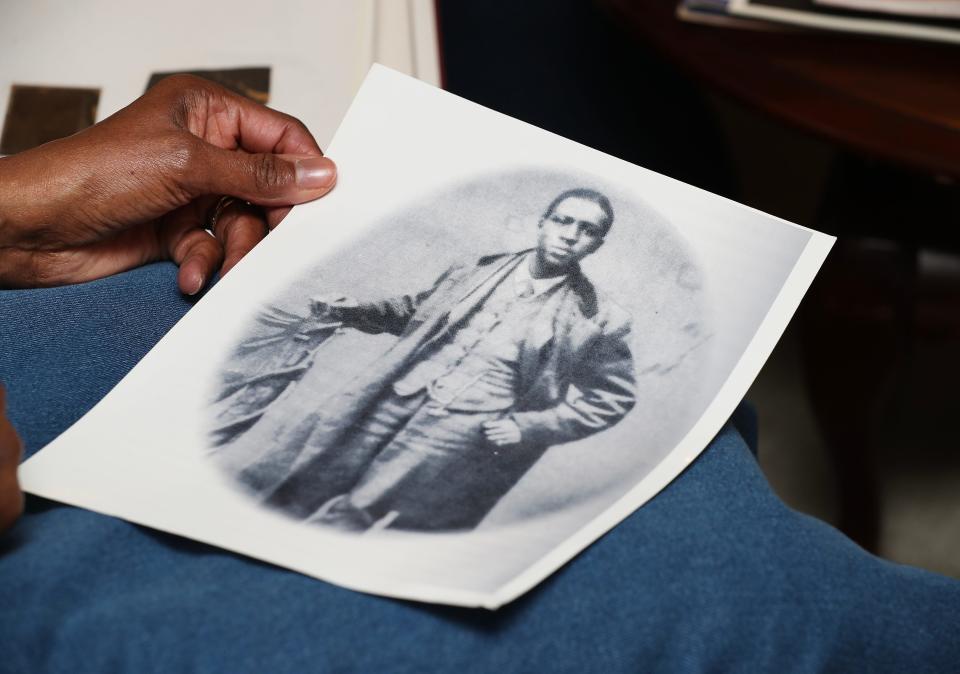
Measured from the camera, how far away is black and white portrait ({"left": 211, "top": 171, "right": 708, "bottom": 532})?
481 mm

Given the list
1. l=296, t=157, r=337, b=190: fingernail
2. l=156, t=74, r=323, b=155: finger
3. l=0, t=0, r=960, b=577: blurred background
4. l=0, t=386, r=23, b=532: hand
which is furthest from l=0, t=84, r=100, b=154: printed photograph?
l=0, t=386, r=23, b=532: hand

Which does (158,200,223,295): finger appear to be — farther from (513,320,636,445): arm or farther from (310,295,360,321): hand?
(513,320,636,445): arm

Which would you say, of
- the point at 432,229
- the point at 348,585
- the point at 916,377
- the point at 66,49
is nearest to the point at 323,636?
the point at 348,585

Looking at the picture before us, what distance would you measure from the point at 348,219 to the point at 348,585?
27cm

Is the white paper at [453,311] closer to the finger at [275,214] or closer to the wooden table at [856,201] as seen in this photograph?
the finger at [275,214]

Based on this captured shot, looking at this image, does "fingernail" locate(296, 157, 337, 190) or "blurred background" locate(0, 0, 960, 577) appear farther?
"blurred background" locate(0, 0, 960, 577)

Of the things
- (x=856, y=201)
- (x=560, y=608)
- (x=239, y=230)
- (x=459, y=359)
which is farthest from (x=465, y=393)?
(x=856, y=201)

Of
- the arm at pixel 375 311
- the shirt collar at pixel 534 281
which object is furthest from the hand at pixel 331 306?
the shirt collar at pixel 534 281

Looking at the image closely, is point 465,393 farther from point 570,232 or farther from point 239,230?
point 239,230

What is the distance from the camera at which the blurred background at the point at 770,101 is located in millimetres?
754

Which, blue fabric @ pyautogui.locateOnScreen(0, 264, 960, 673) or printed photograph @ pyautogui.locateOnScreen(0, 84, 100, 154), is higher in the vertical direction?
printed photograph @ pyautogui.locateOnScreen(0, 84, 100, 154)

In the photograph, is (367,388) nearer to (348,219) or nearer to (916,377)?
(348,219)

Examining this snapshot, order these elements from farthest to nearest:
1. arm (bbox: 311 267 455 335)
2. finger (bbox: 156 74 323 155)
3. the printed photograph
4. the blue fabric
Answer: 1. the printed photograph
2. finger (bbox: 156 74 323 155)
3. arm (bbox: 311 267 455 335)
4. the blue fabric

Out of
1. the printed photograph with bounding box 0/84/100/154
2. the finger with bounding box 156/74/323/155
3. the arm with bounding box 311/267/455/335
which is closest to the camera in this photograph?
the arm with bounding box 311/267/455/335
